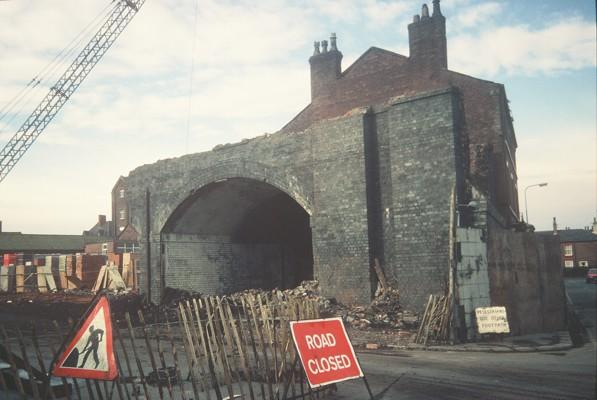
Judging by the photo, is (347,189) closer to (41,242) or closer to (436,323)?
(436,323)

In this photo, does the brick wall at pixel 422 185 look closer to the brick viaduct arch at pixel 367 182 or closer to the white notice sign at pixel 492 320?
the brick viaduct arch at pixel 367 182

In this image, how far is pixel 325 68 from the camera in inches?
960

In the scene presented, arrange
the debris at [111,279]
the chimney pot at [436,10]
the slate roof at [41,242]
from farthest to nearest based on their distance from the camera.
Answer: the slate roof at [41,242], the debris at [111,279], the chimney pot at [436,10]

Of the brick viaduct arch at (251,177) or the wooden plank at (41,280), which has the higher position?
the brick viaduct arch at (251,177)

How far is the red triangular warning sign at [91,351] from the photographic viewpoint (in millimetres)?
4266

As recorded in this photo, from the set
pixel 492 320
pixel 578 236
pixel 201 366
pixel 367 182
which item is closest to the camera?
pixel 201 366

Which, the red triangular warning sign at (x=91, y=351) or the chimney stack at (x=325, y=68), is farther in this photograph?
the chimney stack at (x=325, y=68)

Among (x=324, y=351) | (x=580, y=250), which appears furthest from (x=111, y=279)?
(x=580, y=250)

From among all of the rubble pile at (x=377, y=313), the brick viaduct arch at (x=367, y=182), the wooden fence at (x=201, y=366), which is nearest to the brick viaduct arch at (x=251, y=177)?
Result: the brick viaduct arch at (x=367, y=182)

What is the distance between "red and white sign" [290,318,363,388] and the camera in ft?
16.3

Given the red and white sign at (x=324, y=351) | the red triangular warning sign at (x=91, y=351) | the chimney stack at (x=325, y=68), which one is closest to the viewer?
the red triangular warning sign at (x=91, y=351)

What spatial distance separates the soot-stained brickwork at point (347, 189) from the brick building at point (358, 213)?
0.04m

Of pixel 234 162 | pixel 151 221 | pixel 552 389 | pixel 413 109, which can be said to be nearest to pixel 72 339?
pixel 552 389

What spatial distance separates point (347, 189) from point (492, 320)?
5.03 meters
